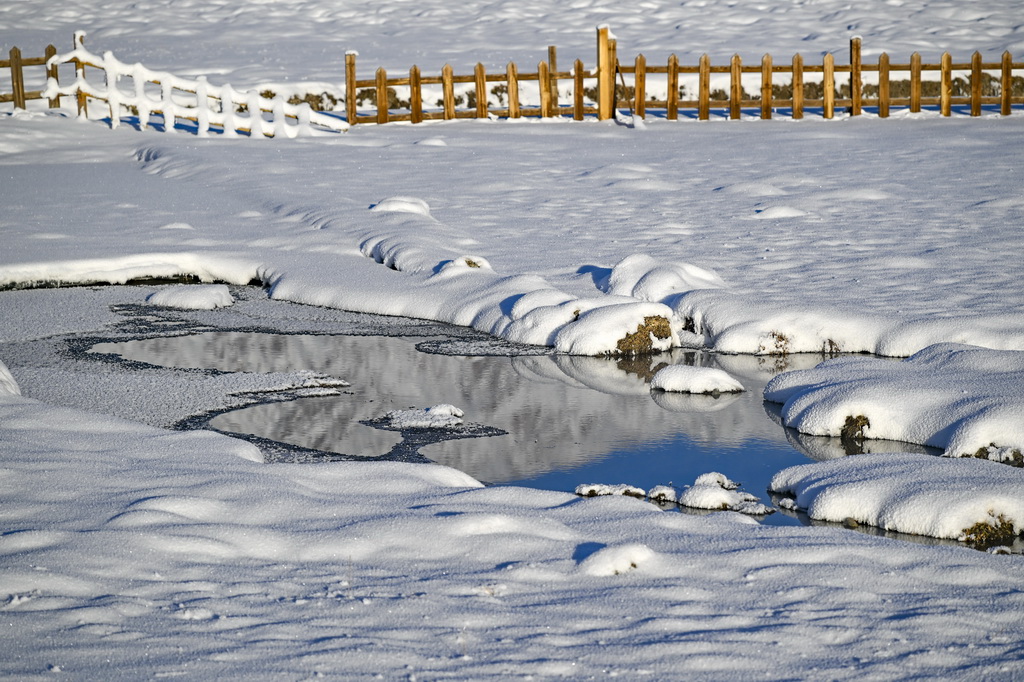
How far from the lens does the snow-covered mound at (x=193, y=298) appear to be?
28.4 feet

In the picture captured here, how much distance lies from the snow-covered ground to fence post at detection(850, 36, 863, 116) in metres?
0.34

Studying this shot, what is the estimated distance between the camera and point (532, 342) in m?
7.74

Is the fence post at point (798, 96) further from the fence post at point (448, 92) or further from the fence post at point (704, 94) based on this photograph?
the fence post at point (448, 92)

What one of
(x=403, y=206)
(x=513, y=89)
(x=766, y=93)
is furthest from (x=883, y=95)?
(x=403, y=206)

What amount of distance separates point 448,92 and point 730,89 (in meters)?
4.80

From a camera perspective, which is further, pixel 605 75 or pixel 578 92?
pixel 578 92

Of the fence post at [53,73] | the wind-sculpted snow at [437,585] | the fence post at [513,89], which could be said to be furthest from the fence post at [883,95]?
the wind-sculpted snow at [437,585]

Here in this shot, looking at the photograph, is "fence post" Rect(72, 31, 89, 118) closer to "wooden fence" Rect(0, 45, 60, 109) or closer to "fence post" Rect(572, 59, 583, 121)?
"wooden fence" Rect(0, 45, 60, 109)

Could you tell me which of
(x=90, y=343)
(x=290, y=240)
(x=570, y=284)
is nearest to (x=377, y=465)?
(x=90, y=343)

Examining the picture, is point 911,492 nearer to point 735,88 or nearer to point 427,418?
point 427,418

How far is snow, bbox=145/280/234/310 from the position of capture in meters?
8.66

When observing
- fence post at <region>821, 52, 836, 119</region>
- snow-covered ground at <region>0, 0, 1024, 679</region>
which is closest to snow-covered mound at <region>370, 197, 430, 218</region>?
snow-covered ground at <region>0, 0, 1024, 679</region>

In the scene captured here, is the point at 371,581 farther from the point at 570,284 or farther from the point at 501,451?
the point at 570,284

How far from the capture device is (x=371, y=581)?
11.9 feet
